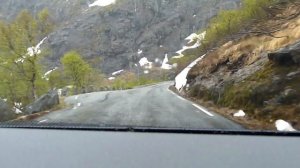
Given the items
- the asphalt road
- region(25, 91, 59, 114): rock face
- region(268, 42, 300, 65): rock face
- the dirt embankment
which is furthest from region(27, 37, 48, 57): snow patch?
region(268, 42, 300, 65): rock face

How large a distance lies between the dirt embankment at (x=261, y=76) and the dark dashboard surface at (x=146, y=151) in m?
5.84

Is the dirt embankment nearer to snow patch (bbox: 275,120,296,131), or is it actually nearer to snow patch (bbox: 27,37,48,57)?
snow patch (bbox: 275,120,296,131)

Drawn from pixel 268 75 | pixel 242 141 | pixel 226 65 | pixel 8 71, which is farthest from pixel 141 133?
pixel 8 71

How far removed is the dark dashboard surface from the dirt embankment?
5.84 meters

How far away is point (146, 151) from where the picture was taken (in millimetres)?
4109

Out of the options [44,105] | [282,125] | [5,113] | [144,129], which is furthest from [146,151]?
[44,105]

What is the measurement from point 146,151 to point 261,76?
10.5 meters

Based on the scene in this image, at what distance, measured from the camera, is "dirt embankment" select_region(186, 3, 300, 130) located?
36.7ft

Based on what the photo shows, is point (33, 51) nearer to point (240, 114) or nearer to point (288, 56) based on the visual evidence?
point (288, 56)

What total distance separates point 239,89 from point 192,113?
8.45 feet

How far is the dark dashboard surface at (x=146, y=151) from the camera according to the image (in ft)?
11.8

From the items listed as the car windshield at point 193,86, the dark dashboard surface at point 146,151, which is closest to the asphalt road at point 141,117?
the car windshield at point 193,86

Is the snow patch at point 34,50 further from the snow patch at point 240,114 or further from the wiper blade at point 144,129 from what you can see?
the wiper blade at point 144,129

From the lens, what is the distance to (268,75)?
1354 cm
